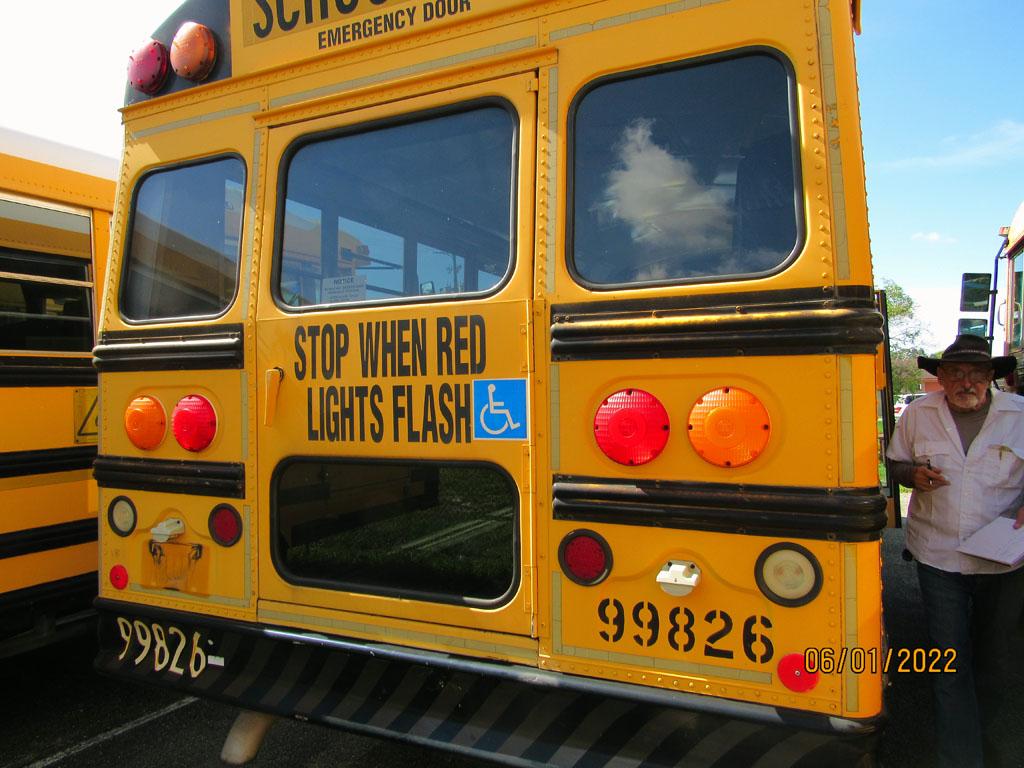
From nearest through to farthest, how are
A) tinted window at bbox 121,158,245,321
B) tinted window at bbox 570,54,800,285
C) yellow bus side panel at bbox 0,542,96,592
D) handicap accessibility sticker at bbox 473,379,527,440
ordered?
tinted window at bbox 570,54,800,285 < handicap accessibility sticker at bbox 473,379,527,440 < tinted window at bbox 121,158,245,321 < yellow bus side panel at bbox 0,542,96,592

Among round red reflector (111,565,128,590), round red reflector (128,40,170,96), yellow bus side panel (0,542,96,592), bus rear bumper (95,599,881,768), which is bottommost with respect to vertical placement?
bus rear bumper (95,599,881,768)

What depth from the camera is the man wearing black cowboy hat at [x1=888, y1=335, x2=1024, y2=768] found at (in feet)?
8.16

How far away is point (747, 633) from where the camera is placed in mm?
1940

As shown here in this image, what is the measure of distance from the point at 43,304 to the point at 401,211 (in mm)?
2252

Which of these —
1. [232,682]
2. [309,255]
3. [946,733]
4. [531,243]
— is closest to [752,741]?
[946,733]

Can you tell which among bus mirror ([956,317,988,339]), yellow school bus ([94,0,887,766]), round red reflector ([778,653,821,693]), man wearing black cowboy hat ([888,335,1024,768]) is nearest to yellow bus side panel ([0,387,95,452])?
yellow school bus ([94,0,887,766])

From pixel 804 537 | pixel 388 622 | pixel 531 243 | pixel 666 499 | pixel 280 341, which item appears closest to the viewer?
pixel 804 537

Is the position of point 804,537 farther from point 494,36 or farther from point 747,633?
point 494,36

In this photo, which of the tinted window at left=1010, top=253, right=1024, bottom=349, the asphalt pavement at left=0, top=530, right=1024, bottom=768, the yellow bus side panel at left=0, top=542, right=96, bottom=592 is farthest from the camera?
the tinted window at left=1010, top=253, right=1024, bottom=349

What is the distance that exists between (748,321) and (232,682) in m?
2.13

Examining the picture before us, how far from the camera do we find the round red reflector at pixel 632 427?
2.01 metres

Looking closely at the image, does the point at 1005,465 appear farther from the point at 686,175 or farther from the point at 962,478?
the point at 686,175

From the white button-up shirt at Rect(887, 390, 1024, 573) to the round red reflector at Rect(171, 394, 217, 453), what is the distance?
2493mm

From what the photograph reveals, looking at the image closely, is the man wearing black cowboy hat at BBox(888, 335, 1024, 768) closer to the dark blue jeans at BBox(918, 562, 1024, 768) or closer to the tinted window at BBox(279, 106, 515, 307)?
the dark blue jeans at BBox(918, 562, 1024, 768)
